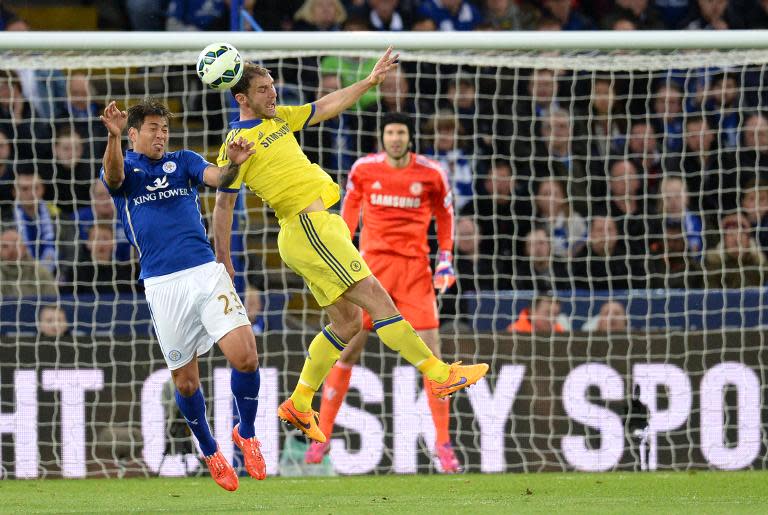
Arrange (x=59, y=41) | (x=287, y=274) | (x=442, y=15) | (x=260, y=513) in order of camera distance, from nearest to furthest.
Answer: (x=260, y=513) → (x=59, y=41) → (x=287, y=274) → (x=442, y=15)

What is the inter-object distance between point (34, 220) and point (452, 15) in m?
4.67

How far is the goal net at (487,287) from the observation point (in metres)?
9.77

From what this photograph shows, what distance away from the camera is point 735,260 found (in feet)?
35.8

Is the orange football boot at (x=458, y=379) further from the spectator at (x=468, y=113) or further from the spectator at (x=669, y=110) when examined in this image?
the spectator at (x=669, y=110)

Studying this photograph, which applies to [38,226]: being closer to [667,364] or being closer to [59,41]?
[59,41]

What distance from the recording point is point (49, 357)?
975 cm

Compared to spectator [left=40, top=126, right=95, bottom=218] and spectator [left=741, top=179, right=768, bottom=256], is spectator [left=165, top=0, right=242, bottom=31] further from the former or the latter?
spectator [left=741, top=179, right=768, bottom=256]

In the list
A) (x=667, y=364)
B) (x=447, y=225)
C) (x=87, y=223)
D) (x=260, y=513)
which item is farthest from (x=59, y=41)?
(x=667, y=364)

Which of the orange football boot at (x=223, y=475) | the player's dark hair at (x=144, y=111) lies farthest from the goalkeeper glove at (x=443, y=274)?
the player's dark hair at (x=144, y=111)

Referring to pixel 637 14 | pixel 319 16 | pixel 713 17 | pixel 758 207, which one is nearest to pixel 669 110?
pixel 637 14

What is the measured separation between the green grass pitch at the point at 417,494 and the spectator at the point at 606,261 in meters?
2.26

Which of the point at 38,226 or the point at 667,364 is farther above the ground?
the point at 38,226

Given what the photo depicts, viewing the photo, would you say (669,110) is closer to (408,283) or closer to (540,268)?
(540,268)

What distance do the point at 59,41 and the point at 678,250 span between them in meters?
5.38
